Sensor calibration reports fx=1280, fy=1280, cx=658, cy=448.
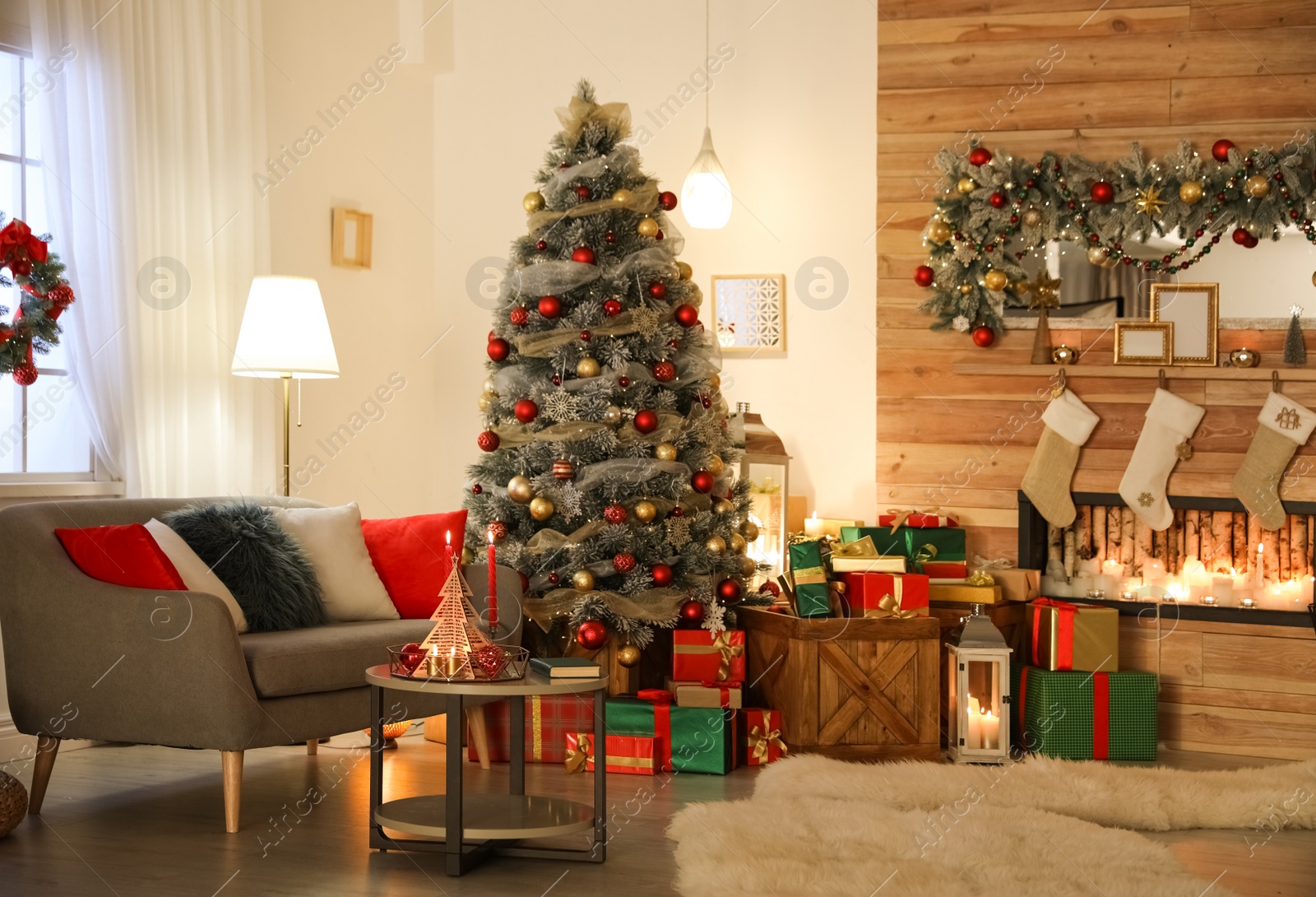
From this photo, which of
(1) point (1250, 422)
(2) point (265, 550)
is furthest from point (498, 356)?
(1) point (1250, 422)

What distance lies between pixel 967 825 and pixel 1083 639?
1.56 metres

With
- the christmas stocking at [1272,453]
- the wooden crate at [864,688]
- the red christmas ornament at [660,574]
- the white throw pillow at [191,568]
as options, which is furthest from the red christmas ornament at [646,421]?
the christmas stocking at [1272,453]

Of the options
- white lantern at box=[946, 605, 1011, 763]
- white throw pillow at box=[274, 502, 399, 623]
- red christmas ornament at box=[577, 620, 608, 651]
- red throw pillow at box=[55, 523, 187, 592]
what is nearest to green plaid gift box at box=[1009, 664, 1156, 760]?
white lantern at box=[946, 605, 1011, 763]

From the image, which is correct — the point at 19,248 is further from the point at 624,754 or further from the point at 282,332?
the point at 624,754

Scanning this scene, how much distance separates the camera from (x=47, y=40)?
407cm

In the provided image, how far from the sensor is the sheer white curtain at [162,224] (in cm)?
414

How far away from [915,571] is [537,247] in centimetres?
172

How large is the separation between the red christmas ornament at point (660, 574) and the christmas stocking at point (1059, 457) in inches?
61.1

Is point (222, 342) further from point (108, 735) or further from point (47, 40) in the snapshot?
point (108, 735)

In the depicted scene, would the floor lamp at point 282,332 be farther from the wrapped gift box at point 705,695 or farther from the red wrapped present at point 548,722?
the wrapped gift box at point 705,695

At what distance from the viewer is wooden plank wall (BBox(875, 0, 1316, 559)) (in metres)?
4.64

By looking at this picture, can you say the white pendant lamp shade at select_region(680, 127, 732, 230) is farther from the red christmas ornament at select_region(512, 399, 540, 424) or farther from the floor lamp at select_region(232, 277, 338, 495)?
the floor lamp at select_region(232, 277, 338, 495)

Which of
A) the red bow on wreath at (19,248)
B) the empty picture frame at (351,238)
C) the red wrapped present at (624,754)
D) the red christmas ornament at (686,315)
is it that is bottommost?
the red wrapped present at (624,754)

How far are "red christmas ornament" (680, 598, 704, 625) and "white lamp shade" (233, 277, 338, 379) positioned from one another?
1469mm
